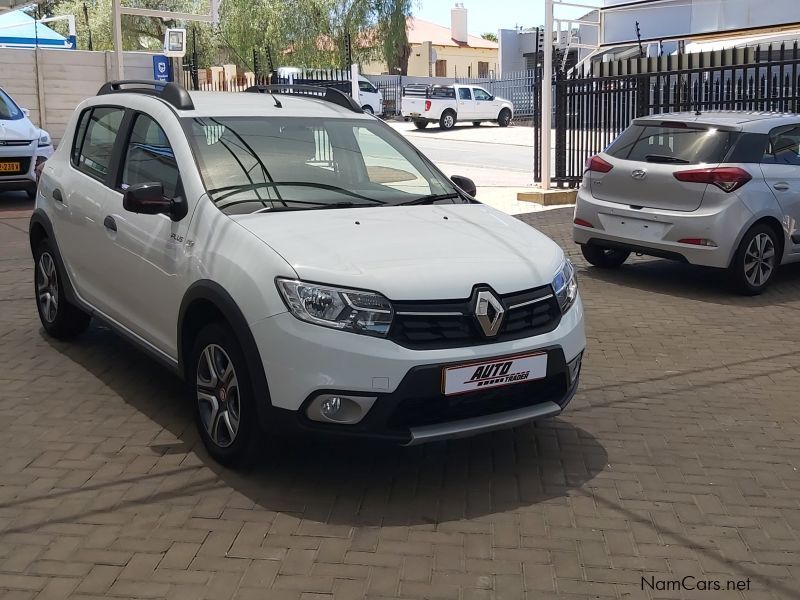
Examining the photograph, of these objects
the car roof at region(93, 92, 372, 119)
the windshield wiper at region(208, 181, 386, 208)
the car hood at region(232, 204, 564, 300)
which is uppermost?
the car roof at region(93, 92, 372, 119)

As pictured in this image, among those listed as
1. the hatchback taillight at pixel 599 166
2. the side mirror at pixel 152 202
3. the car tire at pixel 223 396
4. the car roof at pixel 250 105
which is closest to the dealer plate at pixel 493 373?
the car tire at pixel 223 396

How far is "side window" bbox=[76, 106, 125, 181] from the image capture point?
19.5 ft

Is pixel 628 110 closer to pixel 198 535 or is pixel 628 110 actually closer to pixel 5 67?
pixel 198 535

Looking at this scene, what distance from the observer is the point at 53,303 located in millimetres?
6848

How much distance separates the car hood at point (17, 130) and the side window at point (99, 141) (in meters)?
9.15

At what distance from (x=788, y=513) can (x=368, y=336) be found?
6.57 ft

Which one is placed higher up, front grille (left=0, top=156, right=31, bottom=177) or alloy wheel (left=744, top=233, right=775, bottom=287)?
front grille (left=0, top=156, right=31, bottom=177)

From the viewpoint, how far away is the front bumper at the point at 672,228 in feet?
27.9

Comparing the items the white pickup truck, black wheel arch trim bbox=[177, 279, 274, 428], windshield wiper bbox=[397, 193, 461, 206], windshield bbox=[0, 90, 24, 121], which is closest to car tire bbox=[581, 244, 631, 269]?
windshield wiper bbox=[397, 193, 461, 206]

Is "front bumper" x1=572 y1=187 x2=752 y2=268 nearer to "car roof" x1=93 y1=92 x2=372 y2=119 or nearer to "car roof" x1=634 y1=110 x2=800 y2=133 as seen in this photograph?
"car roof" x1=634 y1=110 x2=800 y2=133

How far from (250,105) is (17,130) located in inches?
416

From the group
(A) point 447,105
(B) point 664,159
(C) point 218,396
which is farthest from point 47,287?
(A) point 447,105

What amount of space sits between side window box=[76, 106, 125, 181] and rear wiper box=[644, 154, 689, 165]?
498cm

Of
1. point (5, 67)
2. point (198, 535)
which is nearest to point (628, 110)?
point (198, 535)
